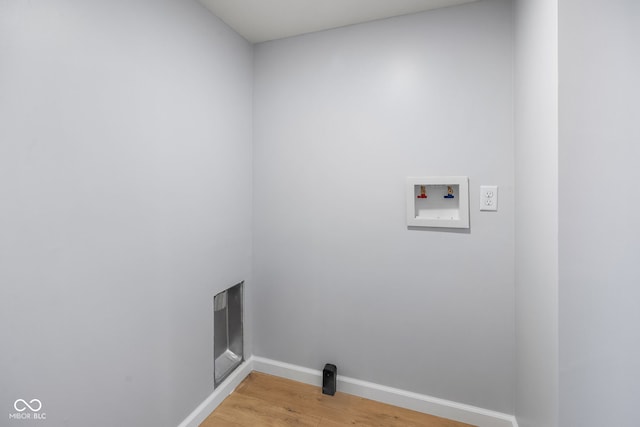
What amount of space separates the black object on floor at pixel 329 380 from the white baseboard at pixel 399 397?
0.07 m

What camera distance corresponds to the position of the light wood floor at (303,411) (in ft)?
5.22

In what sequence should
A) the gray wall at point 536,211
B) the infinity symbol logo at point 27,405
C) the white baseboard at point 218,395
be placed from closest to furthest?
the infinity symbol logo at point 27,405 < the gray wall at point 536,211 < the white baseboard at point 218,395

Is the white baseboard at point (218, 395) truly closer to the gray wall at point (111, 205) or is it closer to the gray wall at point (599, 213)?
the gray wall at point (111, 205)

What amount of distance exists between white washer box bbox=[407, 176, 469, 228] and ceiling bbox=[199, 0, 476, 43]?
0.93m

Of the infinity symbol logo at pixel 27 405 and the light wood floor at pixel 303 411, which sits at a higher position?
the infinity symbol logo at pixel 27 405

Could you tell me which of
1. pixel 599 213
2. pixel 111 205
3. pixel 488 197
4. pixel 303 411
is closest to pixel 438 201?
pixel 488 197

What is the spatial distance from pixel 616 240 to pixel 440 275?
81 centimetres

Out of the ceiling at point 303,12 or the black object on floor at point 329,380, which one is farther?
the black object on floor at point 329,380

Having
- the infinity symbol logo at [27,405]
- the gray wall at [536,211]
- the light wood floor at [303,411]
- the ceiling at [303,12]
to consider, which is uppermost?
the ceiling at [303,12]

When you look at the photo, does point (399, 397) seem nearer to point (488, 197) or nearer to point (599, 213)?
point (488, 197)

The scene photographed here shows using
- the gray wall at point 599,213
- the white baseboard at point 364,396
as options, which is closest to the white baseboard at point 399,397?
the white baseboard at point 364,396

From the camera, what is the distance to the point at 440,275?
164 centimetres

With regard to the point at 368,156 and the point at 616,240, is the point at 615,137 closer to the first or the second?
the point at 616,240

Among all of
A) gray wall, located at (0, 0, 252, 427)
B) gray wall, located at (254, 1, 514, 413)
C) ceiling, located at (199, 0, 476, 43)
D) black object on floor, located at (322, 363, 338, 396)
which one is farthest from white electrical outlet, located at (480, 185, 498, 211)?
gray wall, located at (0, 0, 252, 427)
